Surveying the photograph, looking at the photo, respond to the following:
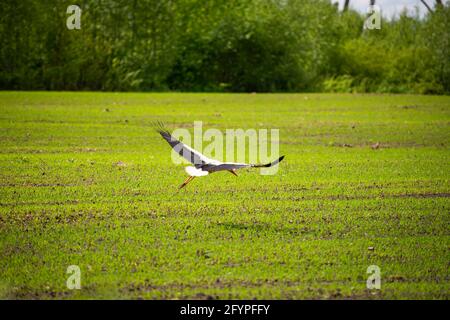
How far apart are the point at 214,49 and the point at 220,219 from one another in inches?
868

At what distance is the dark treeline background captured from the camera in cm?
2728

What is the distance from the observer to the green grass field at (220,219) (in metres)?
6.22

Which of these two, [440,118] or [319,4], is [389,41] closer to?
[319,4]

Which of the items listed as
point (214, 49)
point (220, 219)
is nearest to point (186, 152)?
point (220, 219)

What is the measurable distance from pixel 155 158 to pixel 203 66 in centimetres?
1773

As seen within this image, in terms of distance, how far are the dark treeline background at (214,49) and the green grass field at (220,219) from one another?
37.2ft

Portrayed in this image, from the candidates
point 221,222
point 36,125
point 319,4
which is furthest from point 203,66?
point 221,222

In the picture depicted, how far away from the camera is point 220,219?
Result: 27.3ft

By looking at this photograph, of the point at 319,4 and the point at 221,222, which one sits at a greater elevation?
the point at 319,4

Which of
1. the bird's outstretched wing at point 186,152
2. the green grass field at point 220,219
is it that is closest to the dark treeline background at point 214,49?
the green grass field at point 220,219

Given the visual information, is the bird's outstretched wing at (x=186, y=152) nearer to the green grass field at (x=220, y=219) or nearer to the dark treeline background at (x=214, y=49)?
the green grass field at (x=220, y=219)

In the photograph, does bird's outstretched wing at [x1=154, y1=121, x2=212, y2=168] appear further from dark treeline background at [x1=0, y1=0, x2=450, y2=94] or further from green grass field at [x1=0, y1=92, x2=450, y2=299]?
dark treeline background at [x1=0, y1=0, x2=450, y2=94]

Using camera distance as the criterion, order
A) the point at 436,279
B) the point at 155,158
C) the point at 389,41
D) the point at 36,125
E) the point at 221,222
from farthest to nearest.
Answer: the point at 389,41 → the point at 36,125 → the point at 155,158 → the point at 221,222 → the point at 436,279

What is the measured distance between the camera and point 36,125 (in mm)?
16562
